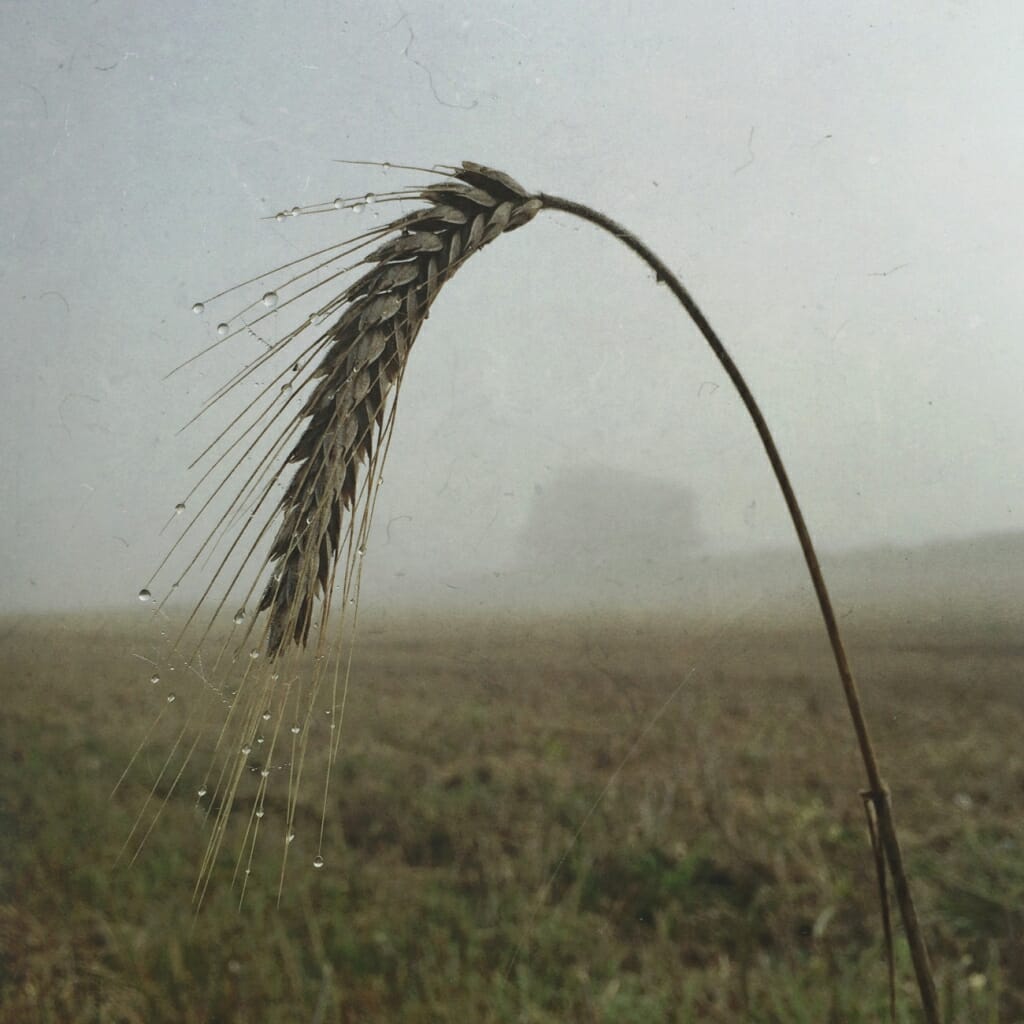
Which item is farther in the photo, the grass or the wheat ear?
the grass

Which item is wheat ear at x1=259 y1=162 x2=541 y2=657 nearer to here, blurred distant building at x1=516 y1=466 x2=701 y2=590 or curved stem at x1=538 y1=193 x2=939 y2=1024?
curved stem at x1=538 y1=193 x2=939 y2=1024

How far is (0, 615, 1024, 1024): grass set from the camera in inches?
38.6

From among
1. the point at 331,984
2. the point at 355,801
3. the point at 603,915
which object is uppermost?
the point at 355,801

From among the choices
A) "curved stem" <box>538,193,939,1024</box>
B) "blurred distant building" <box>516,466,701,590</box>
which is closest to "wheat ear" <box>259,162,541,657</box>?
"curved stem" <box>538,193,939,1024</box>

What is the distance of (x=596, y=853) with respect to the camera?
1.06 metres

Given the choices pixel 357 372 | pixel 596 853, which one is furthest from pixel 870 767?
pixel 596 853

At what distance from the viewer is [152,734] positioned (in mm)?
1209

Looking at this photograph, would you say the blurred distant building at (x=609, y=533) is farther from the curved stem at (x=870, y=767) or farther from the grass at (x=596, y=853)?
the curved stem at (x=870, y=767)

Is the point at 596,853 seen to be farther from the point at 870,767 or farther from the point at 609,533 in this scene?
the point at 870,767

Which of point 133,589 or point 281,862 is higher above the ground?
point 133,589

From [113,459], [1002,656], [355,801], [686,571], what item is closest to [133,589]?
[113,459]

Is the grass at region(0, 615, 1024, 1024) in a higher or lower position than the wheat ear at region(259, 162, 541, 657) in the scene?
lower

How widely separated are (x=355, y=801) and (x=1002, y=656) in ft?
2.73

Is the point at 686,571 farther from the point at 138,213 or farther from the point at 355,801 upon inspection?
the point at 138,213
